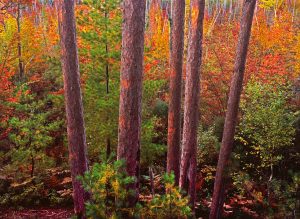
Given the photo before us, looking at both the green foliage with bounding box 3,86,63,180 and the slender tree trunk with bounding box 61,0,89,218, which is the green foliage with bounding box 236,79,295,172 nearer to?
the slender tree trunk with bounding box 61,0,89,218

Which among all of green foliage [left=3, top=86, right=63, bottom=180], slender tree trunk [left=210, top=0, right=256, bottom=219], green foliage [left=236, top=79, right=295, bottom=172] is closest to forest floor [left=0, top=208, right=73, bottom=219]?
green foliage [left=3, top=86, right=63, bottom=180]

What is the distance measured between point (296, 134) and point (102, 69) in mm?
8726

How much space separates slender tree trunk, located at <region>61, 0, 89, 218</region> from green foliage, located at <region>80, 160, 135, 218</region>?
8.19ft

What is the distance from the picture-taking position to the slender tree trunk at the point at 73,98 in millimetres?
6570

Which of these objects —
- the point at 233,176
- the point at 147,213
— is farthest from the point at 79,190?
the point at 233,176

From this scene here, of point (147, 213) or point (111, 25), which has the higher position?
point (111, 25)

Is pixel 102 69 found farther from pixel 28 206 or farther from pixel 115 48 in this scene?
pixel 28 206

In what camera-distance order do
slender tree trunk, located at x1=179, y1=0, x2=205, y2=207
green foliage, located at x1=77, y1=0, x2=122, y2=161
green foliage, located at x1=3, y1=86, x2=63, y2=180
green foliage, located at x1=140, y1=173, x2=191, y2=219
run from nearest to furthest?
green foliage, located at x1=140, y1=173, x2=191, y2=219 < slender tree trunk, located at x1=179, y1=0, x2=205, y2=207 < green foliage, located at x1=77, y1=0, x2=122, y2=161 < green foliage, located at x1=3, y1=86, x2=63, y2=180

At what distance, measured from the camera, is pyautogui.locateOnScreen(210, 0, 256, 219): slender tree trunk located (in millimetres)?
7934

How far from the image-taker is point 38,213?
11.3 metres

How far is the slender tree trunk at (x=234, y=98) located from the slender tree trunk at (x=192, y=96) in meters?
0.89

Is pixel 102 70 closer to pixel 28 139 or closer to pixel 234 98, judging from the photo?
pixel 28 139

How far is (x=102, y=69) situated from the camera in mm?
12102

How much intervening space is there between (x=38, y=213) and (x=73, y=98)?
6401 millimetres
